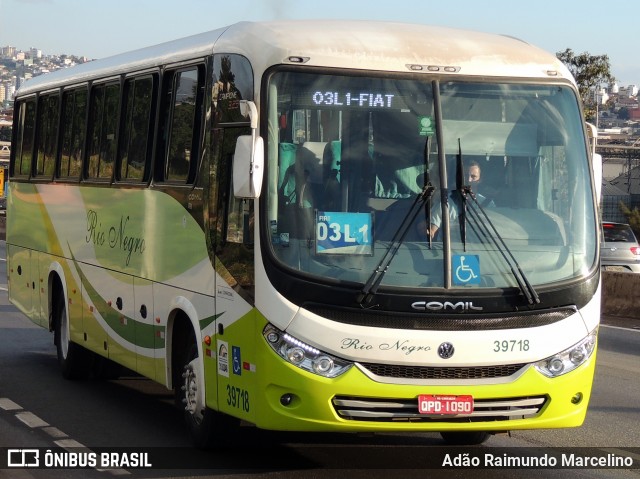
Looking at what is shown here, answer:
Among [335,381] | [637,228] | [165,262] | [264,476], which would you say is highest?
[637,228]

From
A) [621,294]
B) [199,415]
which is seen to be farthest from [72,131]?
[621,294]

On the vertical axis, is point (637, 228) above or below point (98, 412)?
above

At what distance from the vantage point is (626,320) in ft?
71.2

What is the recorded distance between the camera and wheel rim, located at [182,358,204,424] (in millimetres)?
9328

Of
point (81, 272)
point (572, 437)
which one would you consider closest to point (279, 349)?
point (572, 437)

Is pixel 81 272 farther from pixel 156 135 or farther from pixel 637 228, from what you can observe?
pixel 637 228

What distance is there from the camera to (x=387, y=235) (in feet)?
26.9

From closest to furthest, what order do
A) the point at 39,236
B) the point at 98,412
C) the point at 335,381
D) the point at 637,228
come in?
the point at 335,381 → the point at 98,412 → the point at 39,236 → the point at 637,228

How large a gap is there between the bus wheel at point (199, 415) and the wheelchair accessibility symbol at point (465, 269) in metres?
2.00

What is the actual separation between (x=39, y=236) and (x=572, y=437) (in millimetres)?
6901

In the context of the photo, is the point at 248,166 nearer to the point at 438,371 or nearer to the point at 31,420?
the point at 438,371

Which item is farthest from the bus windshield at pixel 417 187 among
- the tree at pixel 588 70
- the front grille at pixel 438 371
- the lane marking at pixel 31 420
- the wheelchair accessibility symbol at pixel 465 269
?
the tree at pixel 588 70

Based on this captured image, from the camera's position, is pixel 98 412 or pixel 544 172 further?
pixel 98 412

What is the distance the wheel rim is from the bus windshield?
59.5 inches
